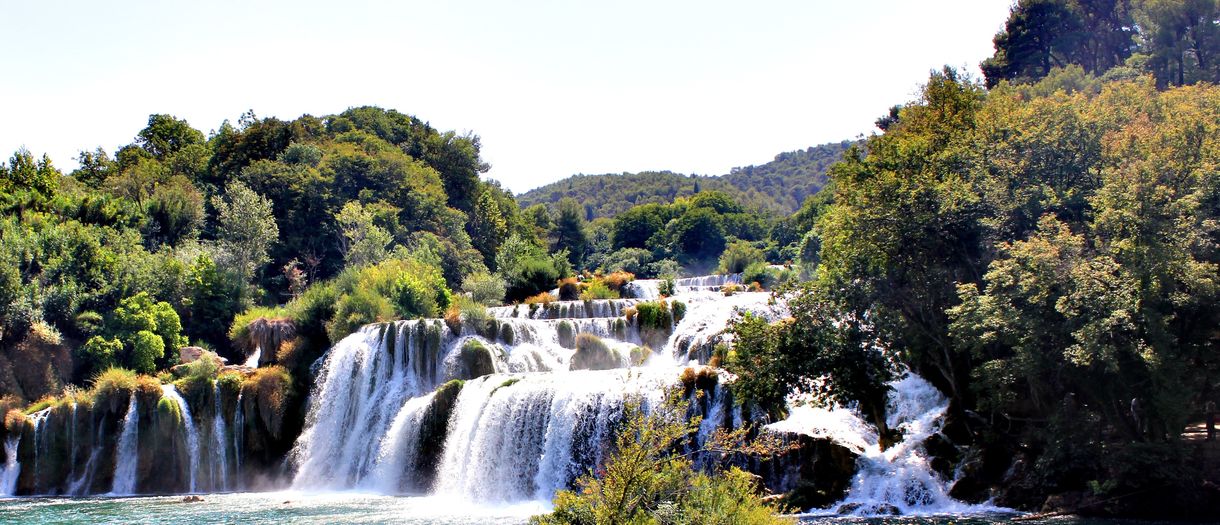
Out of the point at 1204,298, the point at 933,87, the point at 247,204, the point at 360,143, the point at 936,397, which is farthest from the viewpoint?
the point at 360,143

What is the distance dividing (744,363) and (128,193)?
133 ft

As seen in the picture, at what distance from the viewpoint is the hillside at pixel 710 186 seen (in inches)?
5915

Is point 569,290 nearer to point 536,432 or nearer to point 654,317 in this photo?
point 654,317

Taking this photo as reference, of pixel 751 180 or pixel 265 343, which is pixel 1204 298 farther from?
pixel 751 180

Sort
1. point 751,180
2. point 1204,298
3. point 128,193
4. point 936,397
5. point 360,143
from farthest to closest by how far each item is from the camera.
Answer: point 751,180, point 360,143, point 128,193, point 936,397, point 1204,298

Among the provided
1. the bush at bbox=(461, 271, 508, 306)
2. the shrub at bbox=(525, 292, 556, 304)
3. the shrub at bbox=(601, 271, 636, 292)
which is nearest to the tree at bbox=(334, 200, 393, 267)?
the bush at bbox=(461, 271, 508, 306)

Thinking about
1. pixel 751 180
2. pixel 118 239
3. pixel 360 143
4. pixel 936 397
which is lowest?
pixel 936 397

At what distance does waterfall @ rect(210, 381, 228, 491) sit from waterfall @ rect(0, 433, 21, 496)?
6166mm

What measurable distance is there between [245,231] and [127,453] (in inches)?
638

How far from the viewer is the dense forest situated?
22.0m

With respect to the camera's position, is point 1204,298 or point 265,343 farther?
point 265,343

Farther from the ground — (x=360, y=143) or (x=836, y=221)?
(x=360, y=143)

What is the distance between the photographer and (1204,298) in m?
21.2

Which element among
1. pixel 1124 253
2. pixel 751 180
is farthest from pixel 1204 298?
pixel 751 180
